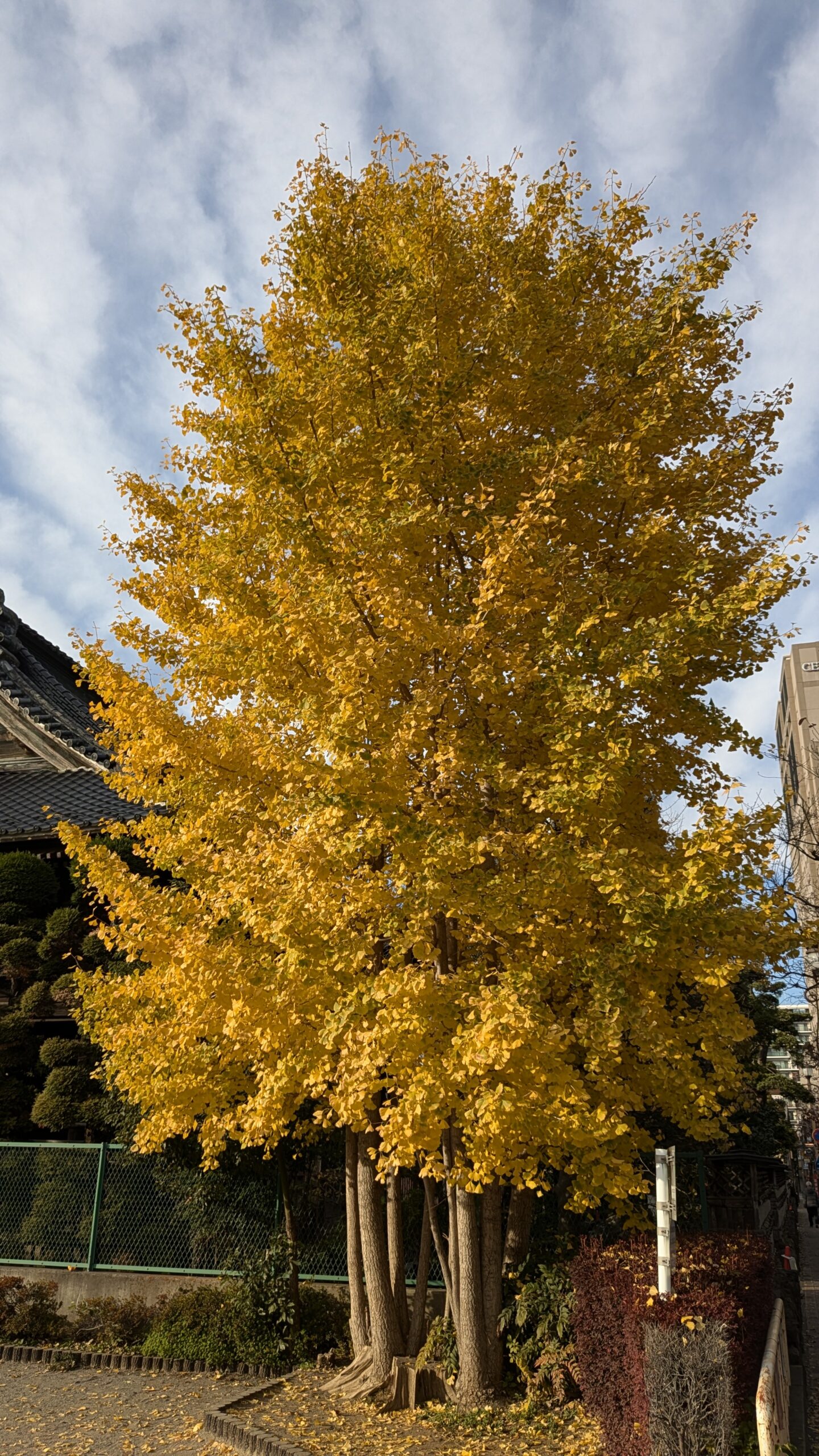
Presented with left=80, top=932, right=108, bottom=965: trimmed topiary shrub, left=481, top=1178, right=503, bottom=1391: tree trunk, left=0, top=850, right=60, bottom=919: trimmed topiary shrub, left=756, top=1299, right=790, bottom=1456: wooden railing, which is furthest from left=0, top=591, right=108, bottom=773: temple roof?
left=756, top=1299, right=790, bottom=1456: wooden railing

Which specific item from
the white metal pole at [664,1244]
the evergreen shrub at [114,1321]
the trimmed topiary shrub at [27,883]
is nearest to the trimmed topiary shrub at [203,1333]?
the evergreen shrub at [114,1321]

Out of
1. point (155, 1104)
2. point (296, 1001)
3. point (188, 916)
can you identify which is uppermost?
point (188, 916)

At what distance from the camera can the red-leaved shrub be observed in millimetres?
5656

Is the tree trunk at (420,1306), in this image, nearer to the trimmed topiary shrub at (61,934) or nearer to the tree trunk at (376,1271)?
the tree trunk at (376,1271)

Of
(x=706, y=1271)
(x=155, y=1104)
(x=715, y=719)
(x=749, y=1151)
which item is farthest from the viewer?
(x=749, y=1151)

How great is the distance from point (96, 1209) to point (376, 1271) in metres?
4.40

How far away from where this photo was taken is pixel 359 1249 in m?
8.73

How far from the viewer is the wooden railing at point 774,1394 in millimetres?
4723

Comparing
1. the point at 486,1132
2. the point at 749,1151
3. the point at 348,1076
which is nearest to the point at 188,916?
the point at 348,1076

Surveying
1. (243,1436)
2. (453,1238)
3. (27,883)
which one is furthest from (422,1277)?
(27,883)

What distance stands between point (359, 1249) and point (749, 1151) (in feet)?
31.9

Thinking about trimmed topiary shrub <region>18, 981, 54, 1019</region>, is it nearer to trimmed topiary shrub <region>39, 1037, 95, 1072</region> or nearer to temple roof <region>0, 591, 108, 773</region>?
trimmed topiary shrub <region>39, 1037, 95, 1072</region>

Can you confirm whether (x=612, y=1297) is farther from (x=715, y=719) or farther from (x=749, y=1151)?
(x=749, y=1151)

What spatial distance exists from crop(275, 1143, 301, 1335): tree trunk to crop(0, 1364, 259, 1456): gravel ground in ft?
2.44
